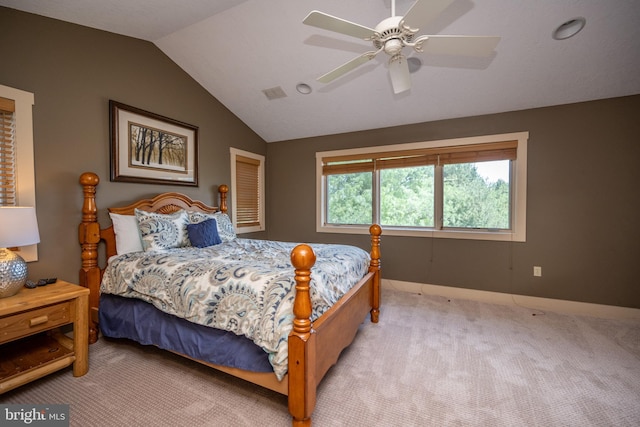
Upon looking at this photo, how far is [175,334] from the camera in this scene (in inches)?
72.4

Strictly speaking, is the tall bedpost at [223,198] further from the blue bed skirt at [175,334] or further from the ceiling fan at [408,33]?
the ceiling fan at [408,33]

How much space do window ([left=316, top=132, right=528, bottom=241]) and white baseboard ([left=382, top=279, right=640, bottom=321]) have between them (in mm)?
699

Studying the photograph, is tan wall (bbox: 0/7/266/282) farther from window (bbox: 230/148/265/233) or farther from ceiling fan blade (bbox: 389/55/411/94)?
ceiling fan blade (bbox: 389/55/411/94)

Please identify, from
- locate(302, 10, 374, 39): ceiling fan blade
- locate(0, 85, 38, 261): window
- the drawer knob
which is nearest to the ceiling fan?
locate(302, 10, 374, 39): ceiling fan blade

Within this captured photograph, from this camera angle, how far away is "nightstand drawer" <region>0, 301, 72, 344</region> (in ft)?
4.99

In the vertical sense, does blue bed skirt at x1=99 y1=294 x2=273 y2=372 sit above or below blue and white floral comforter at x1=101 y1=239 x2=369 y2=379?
below

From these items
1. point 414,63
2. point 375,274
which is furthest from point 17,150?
point 414,63

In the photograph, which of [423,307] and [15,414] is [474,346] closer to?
[423,307]

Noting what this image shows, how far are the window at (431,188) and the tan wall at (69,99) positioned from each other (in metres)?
2.49

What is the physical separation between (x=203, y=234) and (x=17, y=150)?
4.86ft

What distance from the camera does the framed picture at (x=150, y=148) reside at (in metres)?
2.63

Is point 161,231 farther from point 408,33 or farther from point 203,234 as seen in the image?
point 408,33

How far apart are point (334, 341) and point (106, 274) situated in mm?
2000

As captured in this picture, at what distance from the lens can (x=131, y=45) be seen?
2.74 meters
